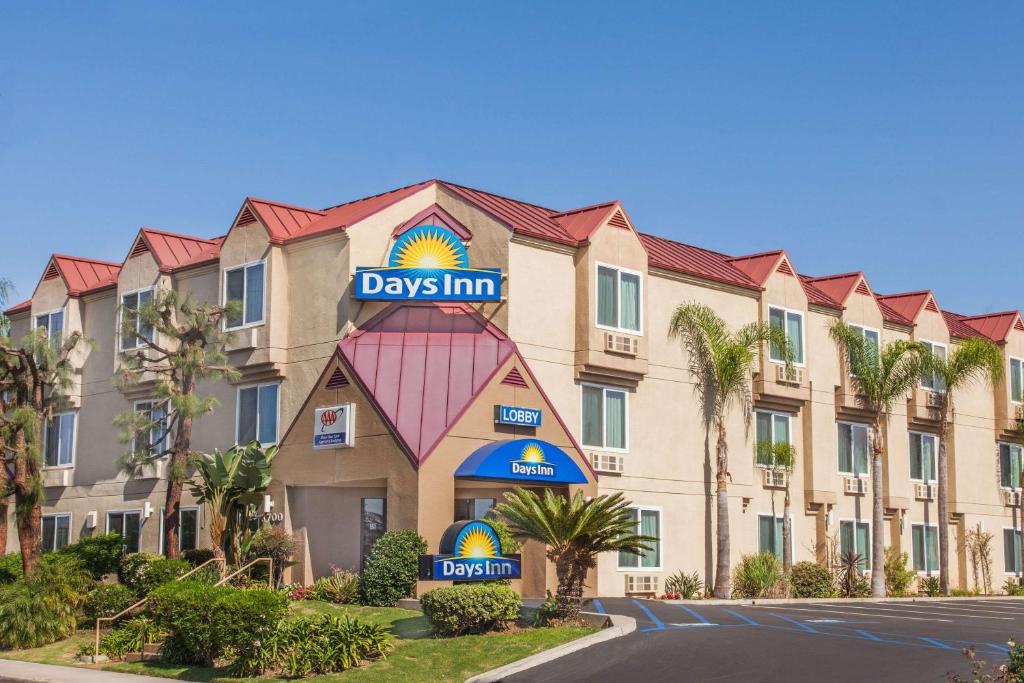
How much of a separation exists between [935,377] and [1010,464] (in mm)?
7787

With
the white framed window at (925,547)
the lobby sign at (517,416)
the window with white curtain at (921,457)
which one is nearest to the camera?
the lobby sign at (517,416)

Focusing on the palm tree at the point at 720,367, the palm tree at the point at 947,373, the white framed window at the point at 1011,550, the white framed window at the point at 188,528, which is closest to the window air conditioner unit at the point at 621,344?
the palm tree at the point at 720,367

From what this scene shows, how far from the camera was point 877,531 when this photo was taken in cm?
4397

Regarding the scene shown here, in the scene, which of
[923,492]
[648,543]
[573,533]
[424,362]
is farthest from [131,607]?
[923,492]

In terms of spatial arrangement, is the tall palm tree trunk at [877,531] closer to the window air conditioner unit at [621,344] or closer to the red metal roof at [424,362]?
the window air conditioner unit at [621,344]

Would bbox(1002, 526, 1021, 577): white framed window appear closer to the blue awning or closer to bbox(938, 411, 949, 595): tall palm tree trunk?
bbox(938, 411, 949, 595): tall palm tree trunk

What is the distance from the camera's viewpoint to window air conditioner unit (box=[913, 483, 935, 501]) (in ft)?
161

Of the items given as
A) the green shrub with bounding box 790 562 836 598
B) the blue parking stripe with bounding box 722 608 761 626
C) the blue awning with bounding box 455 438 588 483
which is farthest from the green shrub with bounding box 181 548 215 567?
the green shrub with bounding box 790 562 836 598

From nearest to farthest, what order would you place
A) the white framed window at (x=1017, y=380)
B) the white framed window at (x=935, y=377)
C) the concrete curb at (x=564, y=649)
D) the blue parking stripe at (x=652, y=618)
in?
1. the concrete curb at (x=564, y=649)
2. the blue parking stripe at (x=652, y=618)
3. the white framed window at (x=935, y=377)
4. the white framed window at (x=1017, y=380)

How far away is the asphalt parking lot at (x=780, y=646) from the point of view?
21.1 m

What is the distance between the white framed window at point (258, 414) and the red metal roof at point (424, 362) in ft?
13.5

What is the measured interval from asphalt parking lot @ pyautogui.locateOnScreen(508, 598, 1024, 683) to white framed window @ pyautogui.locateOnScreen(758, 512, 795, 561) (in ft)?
25.1

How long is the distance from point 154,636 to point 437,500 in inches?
322

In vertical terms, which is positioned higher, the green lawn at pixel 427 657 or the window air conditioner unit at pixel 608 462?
the window air conditioner unit at pixel 608 462
